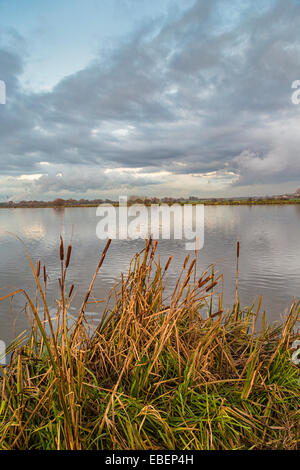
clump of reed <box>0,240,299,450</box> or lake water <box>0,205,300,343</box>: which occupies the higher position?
clump of reed <box>0,240,299,450</box>

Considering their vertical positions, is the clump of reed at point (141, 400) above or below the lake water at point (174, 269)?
above

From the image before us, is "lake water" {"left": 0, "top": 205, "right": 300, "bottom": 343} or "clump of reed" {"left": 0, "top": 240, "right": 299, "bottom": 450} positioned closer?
"clump of reed" {"left": 0, "top": 240, "right": 299, "bottom": 450}

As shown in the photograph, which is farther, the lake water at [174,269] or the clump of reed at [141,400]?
the lake water at [174,269]

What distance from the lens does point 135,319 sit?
228 centimetres

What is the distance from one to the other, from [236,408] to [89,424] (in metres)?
1.01

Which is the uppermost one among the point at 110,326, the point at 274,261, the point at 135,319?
the point at 135,319

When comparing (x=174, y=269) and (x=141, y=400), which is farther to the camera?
(x=174, y=269)

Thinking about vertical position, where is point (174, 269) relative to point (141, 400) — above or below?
below

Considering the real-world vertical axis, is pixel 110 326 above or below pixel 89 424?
above
